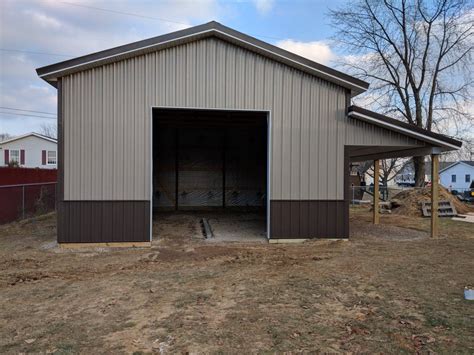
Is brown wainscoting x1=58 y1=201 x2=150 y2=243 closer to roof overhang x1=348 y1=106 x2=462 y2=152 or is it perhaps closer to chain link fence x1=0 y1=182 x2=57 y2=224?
chain link fence x1=0 y1=182 x2=57 y2=224

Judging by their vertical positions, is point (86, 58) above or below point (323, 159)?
above

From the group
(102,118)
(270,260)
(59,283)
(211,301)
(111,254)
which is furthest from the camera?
(102,118)

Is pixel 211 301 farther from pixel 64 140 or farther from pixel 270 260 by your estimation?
pixel 64 140

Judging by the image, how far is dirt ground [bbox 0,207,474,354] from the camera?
3.85 m

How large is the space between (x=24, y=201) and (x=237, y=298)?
1042 cm

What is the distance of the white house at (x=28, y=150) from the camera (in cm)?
3033

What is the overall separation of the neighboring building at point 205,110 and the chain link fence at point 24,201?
439 cm

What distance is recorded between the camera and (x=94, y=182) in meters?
8.63

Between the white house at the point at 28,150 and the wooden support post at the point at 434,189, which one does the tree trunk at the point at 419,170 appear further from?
the white house at the point at 28,150

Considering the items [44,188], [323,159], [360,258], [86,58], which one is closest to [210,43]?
[86,58]

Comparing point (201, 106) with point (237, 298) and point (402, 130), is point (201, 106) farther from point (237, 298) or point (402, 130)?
point (237, 298)

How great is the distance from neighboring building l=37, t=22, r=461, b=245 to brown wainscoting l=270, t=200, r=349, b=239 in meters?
0.02

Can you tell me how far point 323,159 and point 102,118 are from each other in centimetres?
509

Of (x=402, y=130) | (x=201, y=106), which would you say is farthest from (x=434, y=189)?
(x=201, y=106)
